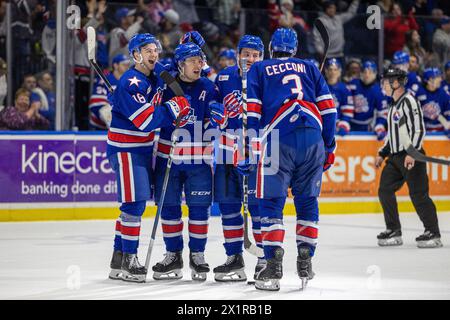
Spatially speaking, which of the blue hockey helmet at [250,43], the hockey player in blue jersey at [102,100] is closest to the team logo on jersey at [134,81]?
the blue hockey helmet at [250,43]

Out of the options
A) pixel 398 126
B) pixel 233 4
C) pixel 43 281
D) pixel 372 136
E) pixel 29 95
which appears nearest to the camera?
pixel 43 281

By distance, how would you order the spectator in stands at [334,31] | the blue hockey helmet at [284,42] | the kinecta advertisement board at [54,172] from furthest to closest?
1. the spectator in stands at [334,31]
2. the kinecta advertisement board at [54,172]
3. the blue hockey helmet at [284,42]

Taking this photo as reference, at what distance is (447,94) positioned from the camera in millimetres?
12398

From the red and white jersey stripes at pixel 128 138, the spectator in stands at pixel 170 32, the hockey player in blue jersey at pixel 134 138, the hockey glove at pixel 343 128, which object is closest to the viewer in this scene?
the hockey player in blue jersey at pixel 134 138

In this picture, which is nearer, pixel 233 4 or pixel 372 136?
pixel 372 136

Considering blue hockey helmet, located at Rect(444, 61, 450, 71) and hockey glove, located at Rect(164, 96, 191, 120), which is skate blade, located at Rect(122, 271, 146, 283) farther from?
blue hockey helmet, located at Rect(444, 61, 450, 71)

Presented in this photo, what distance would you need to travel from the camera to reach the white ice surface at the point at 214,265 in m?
6.33

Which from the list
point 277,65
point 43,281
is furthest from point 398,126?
point 43,281

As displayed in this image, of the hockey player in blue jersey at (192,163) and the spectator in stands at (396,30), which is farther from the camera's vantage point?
the spectator in stands at (396,30)

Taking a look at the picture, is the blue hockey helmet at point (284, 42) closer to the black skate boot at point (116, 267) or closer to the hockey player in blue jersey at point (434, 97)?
the black skate boot at point (116, 267)

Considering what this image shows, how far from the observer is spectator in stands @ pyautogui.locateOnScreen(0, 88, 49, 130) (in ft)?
34.9

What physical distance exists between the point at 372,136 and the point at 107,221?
3179 millimetres

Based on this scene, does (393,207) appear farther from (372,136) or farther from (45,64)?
(45,64)

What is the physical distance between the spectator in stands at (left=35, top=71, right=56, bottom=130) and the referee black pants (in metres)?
3.53
